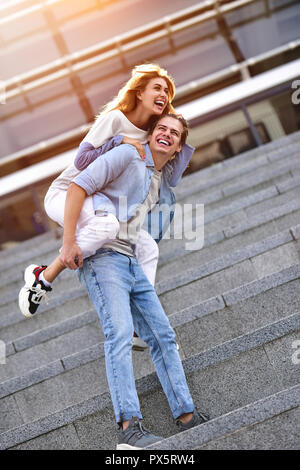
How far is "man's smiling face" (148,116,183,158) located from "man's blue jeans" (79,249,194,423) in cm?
58

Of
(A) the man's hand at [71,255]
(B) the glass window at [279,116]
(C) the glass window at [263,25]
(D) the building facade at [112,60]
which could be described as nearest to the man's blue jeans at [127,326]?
(A) the man's hand at [71,255]

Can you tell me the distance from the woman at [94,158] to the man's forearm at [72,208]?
0.04m

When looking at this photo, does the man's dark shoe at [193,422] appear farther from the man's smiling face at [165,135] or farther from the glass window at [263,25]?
the glass window at [263,25]

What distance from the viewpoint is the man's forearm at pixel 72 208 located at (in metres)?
2.34

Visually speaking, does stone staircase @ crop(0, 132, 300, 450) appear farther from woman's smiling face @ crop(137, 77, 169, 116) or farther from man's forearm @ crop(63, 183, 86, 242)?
woman's smiling face @ crop(137, 77, 169, 116)

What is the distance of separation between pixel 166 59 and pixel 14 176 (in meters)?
3.61

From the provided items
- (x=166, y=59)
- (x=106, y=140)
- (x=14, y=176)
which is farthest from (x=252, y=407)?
(x=166, y=59)

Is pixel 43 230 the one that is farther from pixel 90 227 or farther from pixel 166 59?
pixel 90 227

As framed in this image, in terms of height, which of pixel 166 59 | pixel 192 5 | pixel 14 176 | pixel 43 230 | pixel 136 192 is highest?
pixel 136 192

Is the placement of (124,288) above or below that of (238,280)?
above

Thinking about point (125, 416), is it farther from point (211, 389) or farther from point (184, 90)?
point (184, 90)

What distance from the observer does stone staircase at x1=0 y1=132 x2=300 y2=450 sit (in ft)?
6.95

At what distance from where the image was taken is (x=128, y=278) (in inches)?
97.6

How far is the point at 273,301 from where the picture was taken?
3045 millimetres
